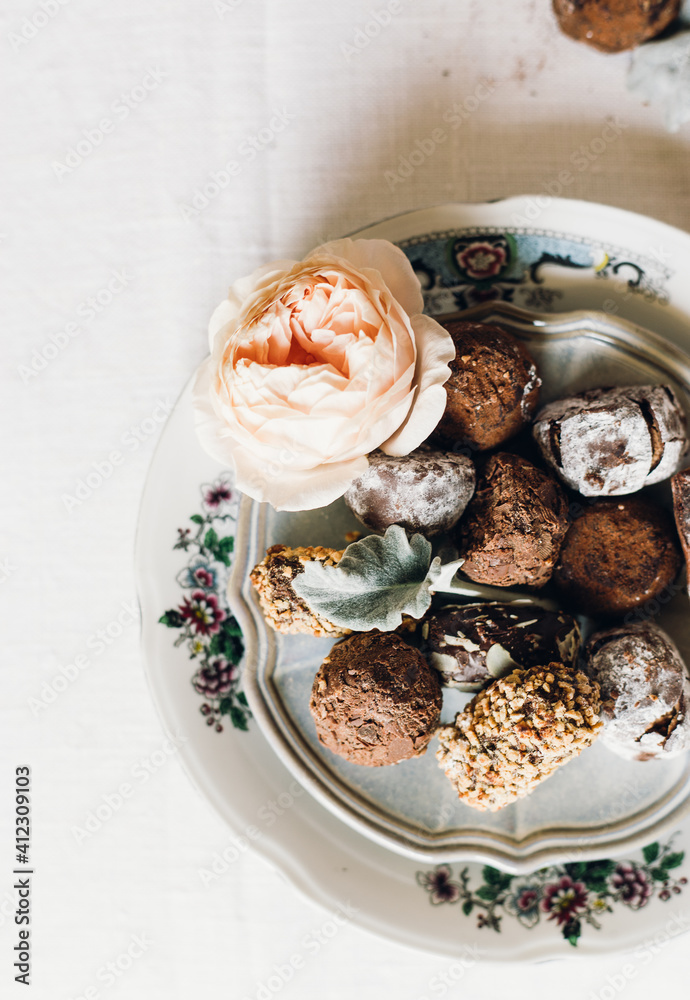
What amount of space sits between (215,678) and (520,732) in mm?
419

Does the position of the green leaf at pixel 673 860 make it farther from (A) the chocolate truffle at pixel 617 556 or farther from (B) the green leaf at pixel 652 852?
(A) the chocolate truffle at pixel 617 556

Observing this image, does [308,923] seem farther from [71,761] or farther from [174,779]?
[71,761]

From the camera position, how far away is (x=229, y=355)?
0.67 metres

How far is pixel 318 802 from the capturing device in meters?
0.92

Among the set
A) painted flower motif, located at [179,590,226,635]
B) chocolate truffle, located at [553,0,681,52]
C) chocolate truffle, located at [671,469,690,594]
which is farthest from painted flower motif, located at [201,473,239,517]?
chocolate truffle, located at [553,0,681,52]

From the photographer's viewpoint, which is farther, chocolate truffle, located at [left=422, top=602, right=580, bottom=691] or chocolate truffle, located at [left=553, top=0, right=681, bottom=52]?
chocolate truffle, located at [left=553, top=0, right=681, bottom=52]

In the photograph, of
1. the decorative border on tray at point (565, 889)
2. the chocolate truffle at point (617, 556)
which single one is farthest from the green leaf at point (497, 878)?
the chocolate truffle at point (617, 556)

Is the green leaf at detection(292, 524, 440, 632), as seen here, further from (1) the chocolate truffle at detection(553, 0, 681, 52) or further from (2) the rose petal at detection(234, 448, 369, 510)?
(1) the chocolate truffle at detection(553, 0, 681, 52)

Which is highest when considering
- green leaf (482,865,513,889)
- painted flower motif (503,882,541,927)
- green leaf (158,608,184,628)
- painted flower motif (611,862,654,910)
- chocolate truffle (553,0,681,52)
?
chocolate truffle (553,0,681,52)

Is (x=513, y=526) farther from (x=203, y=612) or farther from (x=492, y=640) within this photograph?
(x=203, y=612)

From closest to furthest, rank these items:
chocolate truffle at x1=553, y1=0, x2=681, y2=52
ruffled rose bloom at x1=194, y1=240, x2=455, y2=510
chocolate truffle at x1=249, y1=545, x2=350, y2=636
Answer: ruffled rose bloom at x1=194, y1=240, x2=455, y2=510, chocolate truffle at x1=249, y1=545, x2=350, y2=636, chocolate truffle at x1=553, y1=0, x2=681, y2=52

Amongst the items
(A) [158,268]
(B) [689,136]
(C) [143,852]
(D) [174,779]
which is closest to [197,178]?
(A) [158,268]

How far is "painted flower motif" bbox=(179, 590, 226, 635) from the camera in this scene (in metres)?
0.90

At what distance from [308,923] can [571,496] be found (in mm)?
782
